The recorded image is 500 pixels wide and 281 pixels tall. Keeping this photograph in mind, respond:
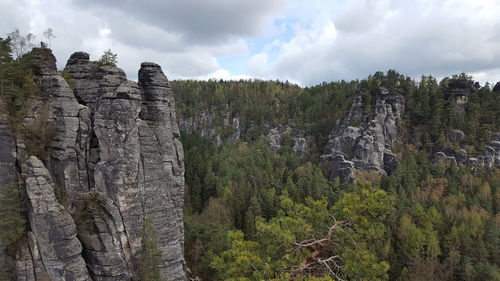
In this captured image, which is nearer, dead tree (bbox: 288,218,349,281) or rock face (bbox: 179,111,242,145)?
dead tree (bbox: 288,218,349,281)

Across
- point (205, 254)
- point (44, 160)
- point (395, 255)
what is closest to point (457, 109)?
point (395, 255)

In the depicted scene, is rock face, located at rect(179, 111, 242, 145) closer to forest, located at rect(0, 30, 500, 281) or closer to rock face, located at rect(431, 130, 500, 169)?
forest, located at rect(0, 30, 500, 281)

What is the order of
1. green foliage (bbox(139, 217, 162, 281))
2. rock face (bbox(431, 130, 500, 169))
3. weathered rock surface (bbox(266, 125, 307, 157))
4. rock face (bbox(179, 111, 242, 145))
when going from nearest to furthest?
green foliage (bbox(139, 217, 162, 281)), rock face (bbox(431, 130, 500, 169)), weathered rock surface (bbox(266, 125, 307, 157)), rock face (bbox(179, 111, 242, 145))

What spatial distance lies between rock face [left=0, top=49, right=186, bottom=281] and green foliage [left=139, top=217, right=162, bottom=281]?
0.50 metres

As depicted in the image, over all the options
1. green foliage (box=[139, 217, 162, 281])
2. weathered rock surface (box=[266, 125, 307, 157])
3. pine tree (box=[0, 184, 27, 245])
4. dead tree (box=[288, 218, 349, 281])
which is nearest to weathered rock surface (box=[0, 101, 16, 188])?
pine tree (box=[0, 184, 27, 245])

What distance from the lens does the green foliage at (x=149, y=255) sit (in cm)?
2697

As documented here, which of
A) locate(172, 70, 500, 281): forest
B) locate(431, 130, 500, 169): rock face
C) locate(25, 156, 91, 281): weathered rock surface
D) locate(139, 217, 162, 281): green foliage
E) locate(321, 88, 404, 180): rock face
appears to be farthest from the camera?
locate(321, 88, 404, 180): rock face

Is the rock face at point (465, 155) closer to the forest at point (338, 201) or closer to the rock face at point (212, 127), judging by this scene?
the forest at point (338, 201)

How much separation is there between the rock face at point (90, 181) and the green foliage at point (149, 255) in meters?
0.50

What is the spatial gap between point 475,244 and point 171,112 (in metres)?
43.8

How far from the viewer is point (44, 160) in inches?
1075

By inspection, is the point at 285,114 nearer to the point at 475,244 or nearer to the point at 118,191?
the point at 475,244

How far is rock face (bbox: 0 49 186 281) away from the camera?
24.1 metres

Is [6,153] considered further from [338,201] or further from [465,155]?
[465,155]
